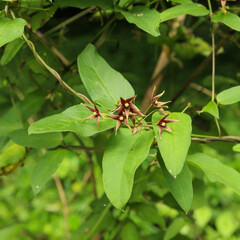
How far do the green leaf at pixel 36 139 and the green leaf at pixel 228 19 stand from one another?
1.10 feet

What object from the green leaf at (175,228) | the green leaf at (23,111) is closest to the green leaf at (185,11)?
the green leaf at (23,111)

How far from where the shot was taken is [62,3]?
575 millimetres

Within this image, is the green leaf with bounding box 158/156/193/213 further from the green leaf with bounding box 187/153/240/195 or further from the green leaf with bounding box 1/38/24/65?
the green leaf with bounding box 1/38/24/65

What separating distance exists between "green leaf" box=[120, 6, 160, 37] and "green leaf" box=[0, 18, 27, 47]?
0.55 ft

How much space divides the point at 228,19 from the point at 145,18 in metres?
0.13

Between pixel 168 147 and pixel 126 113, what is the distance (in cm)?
6

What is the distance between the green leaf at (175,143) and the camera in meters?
0.42

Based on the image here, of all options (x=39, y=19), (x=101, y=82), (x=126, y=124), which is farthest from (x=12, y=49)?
(x=126, y=124)

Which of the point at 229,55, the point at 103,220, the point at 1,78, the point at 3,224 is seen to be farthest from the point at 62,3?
the point at 3,224

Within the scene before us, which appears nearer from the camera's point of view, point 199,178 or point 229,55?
point 199,178

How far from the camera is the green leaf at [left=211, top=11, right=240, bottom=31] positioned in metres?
0.57

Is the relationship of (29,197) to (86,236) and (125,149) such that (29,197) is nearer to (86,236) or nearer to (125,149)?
(86,236)

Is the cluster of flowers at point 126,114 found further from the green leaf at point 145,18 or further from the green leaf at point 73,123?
the green leaf at point 145,18

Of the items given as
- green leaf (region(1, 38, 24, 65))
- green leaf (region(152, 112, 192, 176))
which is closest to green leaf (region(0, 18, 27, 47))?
Result: green leaf (region(1, 38, 24, 65))
